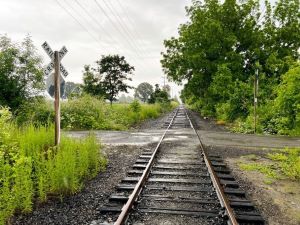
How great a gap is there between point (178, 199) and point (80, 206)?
1.75 metres

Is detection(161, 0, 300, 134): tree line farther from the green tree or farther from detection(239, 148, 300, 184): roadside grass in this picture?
detection(239, 148, 300, 184): roadside grass

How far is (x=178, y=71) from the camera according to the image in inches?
1459

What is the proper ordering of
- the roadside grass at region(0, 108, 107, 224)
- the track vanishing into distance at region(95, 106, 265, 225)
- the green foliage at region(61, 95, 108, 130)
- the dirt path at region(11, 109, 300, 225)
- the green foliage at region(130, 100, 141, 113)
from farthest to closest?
the green foliage at region(130, 100, 141, 113), the green foliage at region(61, 95, 108, 130), the roadside grass at region(0, 108, 107, 224), the dirt path at region(11, 109, 300, 225), the track vanishing into distance at region(95, 106, 265, 225)

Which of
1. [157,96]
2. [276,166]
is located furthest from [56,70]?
[157,96]

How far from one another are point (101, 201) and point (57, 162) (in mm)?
1187

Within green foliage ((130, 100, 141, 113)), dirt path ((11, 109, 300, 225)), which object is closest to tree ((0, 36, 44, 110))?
dirt path ((11, 109, 300, 225))

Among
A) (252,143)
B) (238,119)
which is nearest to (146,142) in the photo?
(252,143)

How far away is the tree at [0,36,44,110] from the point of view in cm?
1614

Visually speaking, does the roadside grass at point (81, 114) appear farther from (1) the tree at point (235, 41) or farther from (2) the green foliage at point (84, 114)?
(1) the tree at point (235, 41)

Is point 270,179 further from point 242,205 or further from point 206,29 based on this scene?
point 206,29

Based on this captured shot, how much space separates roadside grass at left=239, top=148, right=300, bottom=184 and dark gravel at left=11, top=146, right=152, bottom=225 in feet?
11.9

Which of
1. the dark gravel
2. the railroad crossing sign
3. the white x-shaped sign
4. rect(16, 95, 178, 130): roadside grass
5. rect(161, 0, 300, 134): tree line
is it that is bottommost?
the dark gravel

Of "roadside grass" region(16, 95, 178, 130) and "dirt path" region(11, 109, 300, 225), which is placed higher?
"roadside grass" region(16, 95, 178, 130)

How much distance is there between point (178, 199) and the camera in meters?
5.62
